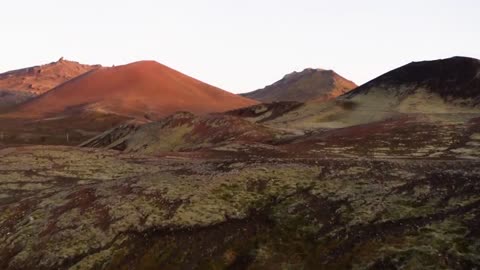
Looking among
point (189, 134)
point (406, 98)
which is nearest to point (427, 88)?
point (406, 98)

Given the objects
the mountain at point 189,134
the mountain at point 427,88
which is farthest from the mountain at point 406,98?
the mountain at point 189,134

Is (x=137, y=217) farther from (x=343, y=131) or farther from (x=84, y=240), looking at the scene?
(x=343, y=131)

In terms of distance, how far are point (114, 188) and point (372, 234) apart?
74.5ft

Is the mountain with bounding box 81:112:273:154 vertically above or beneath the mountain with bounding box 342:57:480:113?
beneath

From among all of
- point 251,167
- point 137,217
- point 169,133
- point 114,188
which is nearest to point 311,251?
point 137,217

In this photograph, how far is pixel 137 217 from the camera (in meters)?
39.2

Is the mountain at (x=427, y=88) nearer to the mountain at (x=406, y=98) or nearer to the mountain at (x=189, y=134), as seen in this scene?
the mountain at (x=406, y=98)

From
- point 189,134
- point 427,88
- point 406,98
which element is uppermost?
point 427,88

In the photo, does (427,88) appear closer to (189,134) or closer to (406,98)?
(406,98)

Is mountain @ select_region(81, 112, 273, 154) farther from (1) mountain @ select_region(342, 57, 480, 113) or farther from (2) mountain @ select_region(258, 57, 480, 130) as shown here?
(1) mountain @ select_region(342, 57, 480, 113)

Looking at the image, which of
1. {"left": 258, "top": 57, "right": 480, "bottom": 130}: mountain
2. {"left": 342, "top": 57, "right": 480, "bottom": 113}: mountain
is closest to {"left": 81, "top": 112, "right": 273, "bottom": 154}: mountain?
{"left": 258, "top": 57, "right": 480, "bottom": 130}: mountain

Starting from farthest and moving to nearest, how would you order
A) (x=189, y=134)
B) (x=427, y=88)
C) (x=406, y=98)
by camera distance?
(x=427, y=88), (x=406, y=98), (x=189, y=134)

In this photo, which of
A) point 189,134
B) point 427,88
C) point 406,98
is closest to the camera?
point 189,134

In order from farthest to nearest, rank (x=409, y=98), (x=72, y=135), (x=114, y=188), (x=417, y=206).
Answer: (x=72, y=135) → (x=409, y=98) → (x=114, y=188) → (x=417, y=206)
